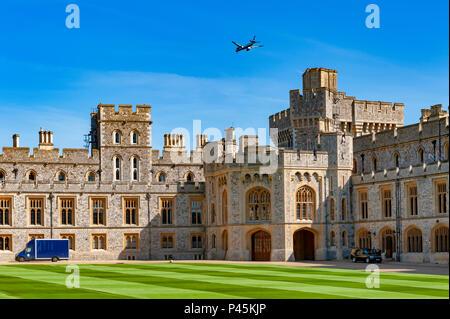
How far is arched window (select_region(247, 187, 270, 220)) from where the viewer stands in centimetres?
5000

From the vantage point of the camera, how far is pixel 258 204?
5031 centimetres

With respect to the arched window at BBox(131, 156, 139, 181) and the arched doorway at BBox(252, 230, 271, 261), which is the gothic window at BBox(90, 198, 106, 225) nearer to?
the arched window at BBox(131, 156, 139, 181)

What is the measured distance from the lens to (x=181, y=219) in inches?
2245

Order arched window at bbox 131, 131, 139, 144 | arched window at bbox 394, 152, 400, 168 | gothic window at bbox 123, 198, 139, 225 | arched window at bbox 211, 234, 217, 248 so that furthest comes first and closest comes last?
arched window at bbox 131, 131, 139, 144
gothic window at bbox 123, 198, 139, 225
arched window at bbox 211, 234, 217, 248
arched window at bbox 394, 152, 400, 168

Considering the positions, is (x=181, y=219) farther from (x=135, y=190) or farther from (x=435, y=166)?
(x=435, y=166)

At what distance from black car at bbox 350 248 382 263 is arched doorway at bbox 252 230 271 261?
22.0ft

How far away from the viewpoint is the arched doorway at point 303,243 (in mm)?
50656

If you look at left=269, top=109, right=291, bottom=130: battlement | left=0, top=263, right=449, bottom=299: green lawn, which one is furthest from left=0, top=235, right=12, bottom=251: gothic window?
left=269, top=109, right=291, bottom=130: battlement

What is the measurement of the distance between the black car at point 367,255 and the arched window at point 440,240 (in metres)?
3.21

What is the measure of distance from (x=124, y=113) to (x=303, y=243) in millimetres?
17352

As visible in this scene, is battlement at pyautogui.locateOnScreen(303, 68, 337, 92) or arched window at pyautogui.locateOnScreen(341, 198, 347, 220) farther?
battlement at pyautogui.locateOnScreen(303, 68, 337, 92)

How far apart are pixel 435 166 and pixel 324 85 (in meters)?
21.4

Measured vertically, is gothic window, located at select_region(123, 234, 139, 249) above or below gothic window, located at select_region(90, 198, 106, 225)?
below
